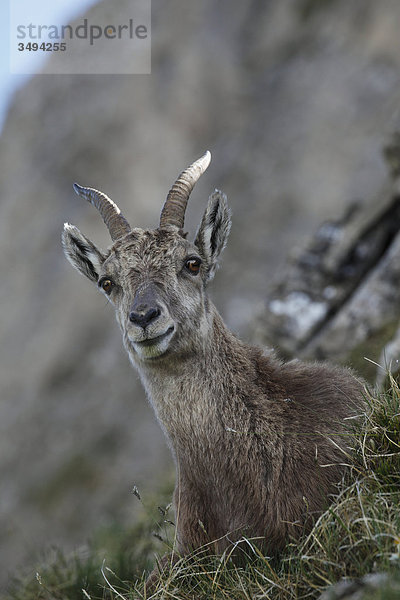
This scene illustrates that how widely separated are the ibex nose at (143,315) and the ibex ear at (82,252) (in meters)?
1.71

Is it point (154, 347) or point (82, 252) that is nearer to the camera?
point (154, 347)

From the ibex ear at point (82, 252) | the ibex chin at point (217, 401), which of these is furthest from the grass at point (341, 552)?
the ibex ear at point (82, 252)

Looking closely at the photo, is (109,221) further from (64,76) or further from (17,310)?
(64,76)

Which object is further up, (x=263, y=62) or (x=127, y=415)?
(x=263, y=62)

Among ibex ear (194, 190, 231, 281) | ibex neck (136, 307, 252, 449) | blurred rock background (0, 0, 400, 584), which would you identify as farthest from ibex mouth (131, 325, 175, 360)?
blurred rock background (0, 0, 400, 584)

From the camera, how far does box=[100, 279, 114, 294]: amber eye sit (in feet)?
22.9

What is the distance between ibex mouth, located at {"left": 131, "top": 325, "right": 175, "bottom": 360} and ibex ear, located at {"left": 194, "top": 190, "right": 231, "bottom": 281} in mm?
1237

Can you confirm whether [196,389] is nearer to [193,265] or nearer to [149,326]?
[149,326]

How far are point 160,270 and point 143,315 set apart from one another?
0.83m

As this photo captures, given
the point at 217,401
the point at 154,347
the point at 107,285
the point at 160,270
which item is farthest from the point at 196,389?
the point at 107,285

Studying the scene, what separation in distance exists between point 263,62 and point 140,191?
8.27 meters

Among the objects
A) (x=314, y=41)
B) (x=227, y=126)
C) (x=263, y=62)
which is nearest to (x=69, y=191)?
(x=227, y=126)

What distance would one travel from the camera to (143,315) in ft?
19.5

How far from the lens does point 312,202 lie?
26.4 m
